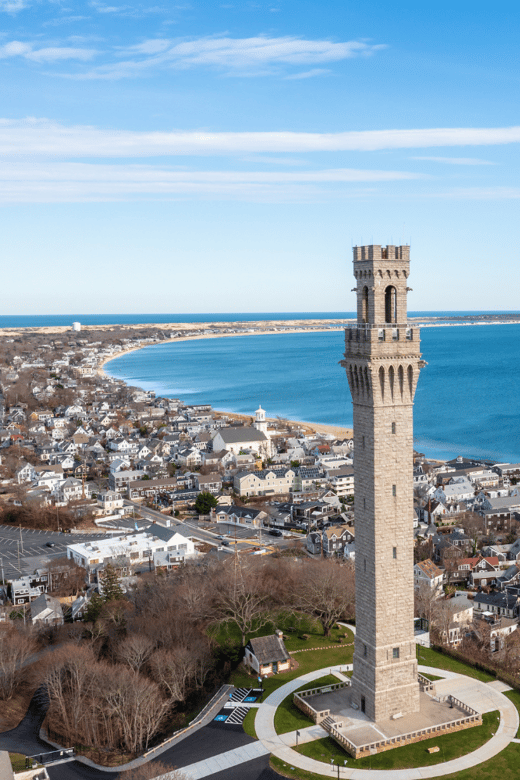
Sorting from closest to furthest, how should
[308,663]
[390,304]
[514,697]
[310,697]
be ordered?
1. [390,304]
2. [310,697]
3. [514,697]
4. [308,663]

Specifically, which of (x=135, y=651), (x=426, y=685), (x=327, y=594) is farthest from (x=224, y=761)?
(x=327, y=594)

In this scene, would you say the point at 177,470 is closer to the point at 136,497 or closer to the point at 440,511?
the point at 136,497

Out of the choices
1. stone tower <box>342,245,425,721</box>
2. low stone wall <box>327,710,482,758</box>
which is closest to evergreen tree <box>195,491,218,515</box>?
stone tower <box>342,245,425,721</box>

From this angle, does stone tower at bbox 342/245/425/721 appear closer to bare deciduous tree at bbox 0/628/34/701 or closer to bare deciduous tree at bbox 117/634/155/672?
bare deciduous tree at bbox 117/634/155/672

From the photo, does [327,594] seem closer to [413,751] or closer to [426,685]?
[426,685]

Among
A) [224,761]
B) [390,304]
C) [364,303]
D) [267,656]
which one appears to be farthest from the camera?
[267,656]

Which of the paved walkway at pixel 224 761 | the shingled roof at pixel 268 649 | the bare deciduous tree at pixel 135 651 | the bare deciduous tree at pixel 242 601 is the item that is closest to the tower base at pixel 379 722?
the paved walkway at pixel 224 761

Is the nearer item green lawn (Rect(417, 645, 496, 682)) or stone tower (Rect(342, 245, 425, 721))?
stone tower (Rect(342, 245, 425, 721))
